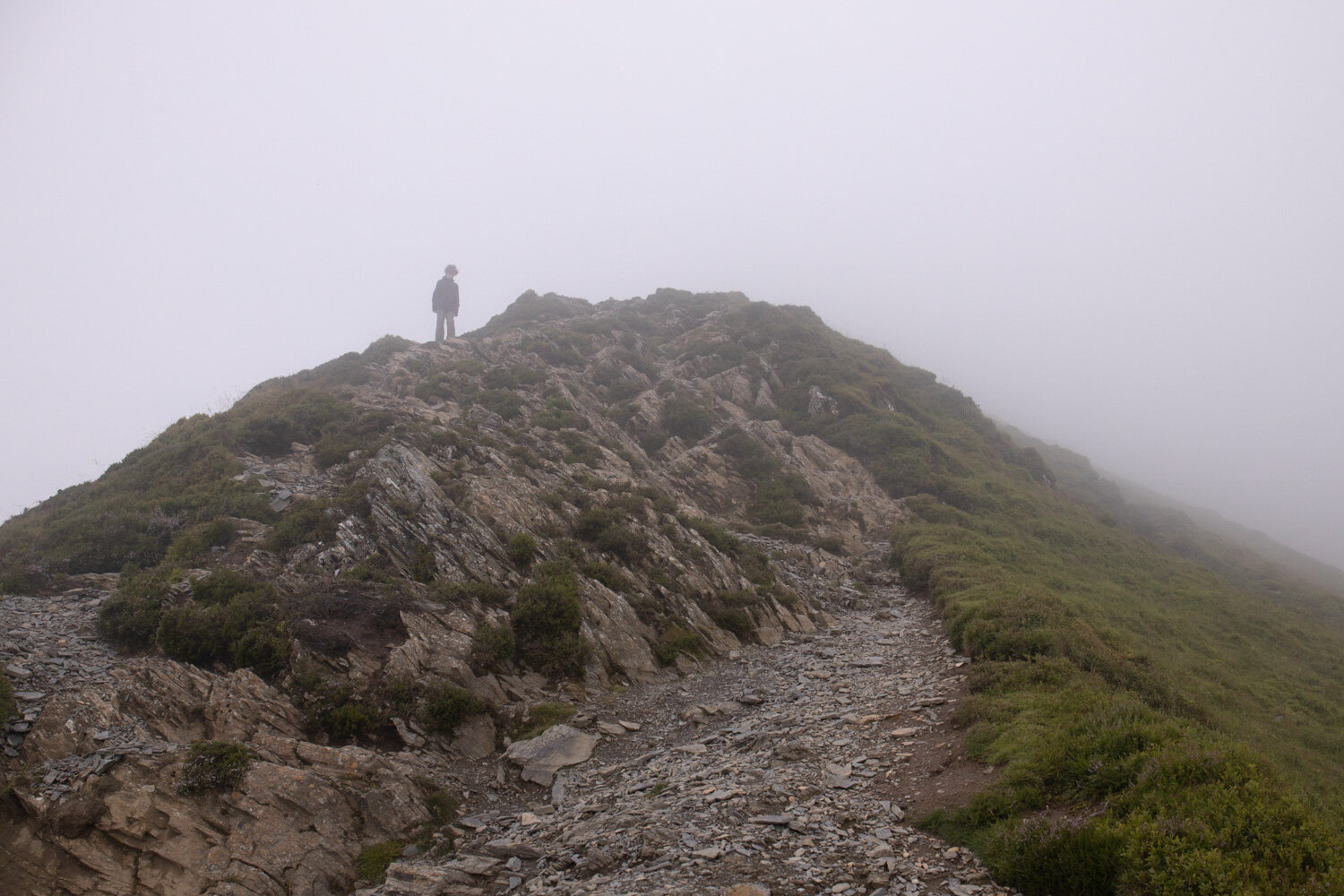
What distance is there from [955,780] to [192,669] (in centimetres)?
1554

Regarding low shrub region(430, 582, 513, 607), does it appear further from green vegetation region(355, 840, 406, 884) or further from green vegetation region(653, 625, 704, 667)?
green vegetation region(355, 840, 406, 884)

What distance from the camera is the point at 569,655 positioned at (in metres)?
17.5

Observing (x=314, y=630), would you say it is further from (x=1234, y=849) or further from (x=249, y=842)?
(x=1234, y=849)

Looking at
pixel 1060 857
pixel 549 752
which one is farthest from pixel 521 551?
pixel 1060 857

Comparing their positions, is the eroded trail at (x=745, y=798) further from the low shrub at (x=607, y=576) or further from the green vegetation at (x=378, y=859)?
the low shrub at (x=607, y=576)

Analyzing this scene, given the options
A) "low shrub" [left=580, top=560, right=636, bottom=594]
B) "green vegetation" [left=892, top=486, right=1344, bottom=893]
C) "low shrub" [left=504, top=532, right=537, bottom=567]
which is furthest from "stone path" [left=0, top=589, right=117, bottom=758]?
"green vegetation" [left=892, top=486, right=1344, bottom=893]

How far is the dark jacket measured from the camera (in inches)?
1921

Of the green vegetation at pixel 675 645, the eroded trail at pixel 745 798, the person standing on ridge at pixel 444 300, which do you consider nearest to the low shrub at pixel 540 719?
the eroded trail at pixel 745 798

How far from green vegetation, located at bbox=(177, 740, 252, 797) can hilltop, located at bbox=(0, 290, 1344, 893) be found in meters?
0.05

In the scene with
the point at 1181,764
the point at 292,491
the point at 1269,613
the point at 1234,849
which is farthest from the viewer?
the point at 1269,613

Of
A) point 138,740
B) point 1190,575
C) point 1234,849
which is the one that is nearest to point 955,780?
point 1234,849

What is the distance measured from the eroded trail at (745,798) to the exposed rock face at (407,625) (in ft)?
1.74

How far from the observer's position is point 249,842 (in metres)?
9.37

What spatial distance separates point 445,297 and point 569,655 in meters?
40.4
